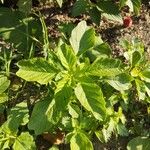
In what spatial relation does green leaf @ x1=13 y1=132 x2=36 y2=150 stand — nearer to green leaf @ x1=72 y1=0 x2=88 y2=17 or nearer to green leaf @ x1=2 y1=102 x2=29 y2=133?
green leaf @ x1=2 y1=102 x2=29 y2=133

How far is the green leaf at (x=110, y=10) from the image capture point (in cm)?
238

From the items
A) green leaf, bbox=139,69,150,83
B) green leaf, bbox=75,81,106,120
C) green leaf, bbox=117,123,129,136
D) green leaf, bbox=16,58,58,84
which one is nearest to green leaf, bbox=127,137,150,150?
green leaf, bbox=117,123,129,136

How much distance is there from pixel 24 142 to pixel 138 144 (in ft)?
2.07

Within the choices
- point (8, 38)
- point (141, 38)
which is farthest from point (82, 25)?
point (141, 38)

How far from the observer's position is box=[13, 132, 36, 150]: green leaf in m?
2.05

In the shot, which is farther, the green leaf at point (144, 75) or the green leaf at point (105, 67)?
the green leaf at point (144, 75)

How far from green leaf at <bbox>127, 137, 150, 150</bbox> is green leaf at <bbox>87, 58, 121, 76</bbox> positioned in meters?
0.64

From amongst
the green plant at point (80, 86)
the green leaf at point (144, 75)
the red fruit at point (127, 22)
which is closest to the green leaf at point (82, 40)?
the green plant at point (80, 86)

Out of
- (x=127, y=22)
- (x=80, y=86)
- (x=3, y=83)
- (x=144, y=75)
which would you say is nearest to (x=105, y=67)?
(x=80, y=86)

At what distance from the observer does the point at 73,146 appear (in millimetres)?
2000

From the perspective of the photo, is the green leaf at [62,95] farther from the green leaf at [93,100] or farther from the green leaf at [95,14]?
the green leaf at [95,14]

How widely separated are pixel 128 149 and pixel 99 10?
2.38 ft

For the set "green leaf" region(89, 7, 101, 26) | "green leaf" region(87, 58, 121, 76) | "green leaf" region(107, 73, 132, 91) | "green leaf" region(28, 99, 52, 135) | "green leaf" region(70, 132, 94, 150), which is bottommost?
"green leaf" region(70, 132, 94, 150)

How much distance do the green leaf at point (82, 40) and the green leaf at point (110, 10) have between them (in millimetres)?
391
